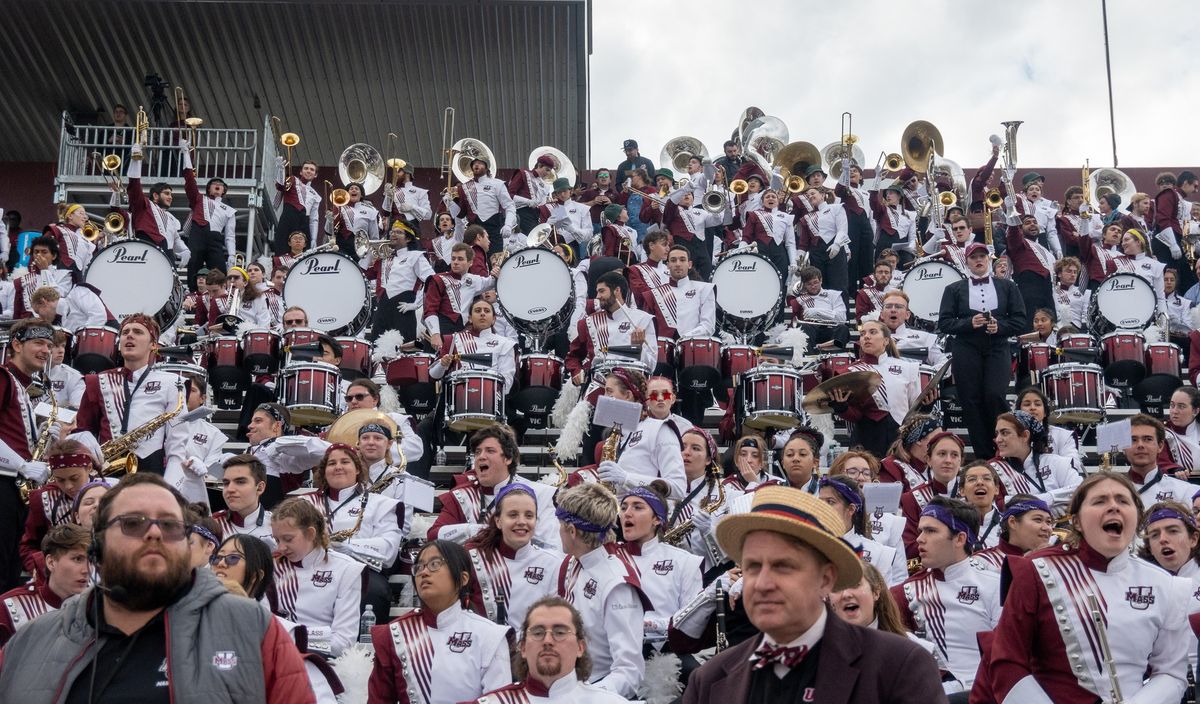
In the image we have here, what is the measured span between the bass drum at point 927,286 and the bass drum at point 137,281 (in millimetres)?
7026

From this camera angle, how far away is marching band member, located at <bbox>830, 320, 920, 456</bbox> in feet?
37.1

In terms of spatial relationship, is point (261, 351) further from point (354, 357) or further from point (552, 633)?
point (552, 633)

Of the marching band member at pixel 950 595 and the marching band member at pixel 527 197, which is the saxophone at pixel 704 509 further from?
the marching band member at pixel 527 197

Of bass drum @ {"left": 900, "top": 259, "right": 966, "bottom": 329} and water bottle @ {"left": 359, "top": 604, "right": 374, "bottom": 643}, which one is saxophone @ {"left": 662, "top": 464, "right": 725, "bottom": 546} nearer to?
water bottle @ {"left": 359, "top": 604, "right": 374, "bottom": 643}

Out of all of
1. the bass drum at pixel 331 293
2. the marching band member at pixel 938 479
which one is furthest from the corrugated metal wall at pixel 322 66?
the marching band member at pixel 938 479

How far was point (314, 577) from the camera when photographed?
7547 millimetres

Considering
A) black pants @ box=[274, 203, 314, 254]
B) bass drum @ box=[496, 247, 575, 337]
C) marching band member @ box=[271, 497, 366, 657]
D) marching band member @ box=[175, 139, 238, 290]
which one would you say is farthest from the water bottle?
black pants @ box=[274, 203, 314, 254]

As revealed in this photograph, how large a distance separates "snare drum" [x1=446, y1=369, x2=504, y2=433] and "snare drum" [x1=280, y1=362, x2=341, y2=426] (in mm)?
958

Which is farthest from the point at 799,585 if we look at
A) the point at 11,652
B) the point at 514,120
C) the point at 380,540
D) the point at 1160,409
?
the point at 514,120

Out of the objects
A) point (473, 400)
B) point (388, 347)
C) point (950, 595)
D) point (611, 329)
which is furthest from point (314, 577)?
point (388, 347)

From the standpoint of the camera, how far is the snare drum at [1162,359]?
13141 millimetres

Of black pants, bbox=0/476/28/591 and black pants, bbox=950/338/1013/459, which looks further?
black pants, bbox=950/338/1013/459

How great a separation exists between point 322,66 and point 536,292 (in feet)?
40.3

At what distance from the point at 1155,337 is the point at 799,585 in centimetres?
A: 1160
